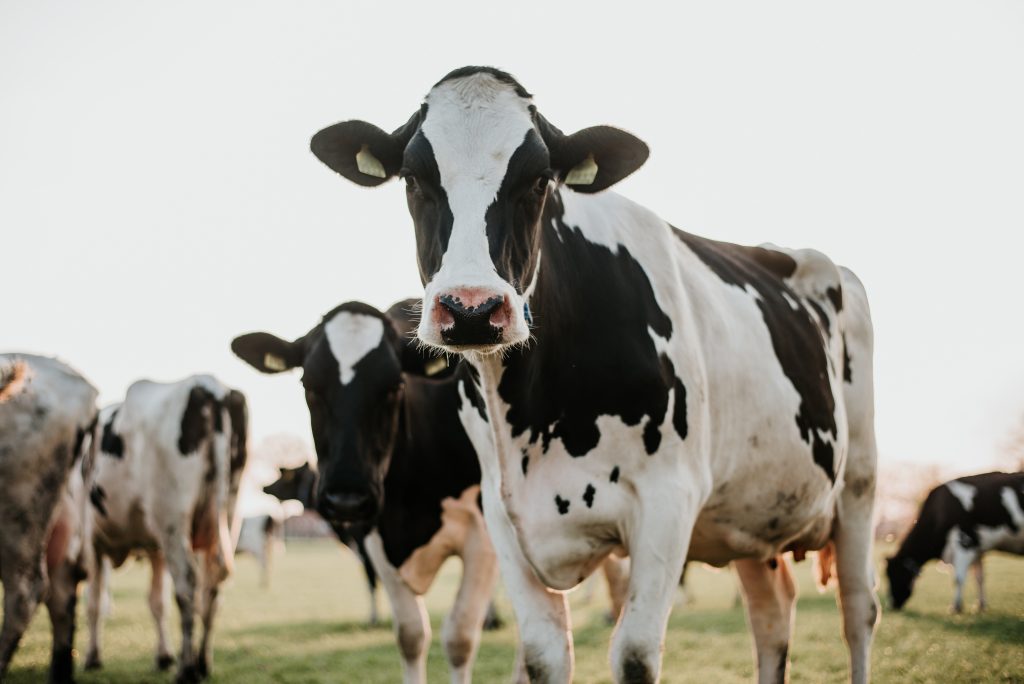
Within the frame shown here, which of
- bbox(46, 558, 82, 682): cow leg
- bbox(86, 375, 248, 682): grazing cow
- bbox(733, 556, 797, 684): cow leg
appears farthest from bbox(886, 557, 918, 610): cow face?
bbox(46, 558, 82, 682): cow leg

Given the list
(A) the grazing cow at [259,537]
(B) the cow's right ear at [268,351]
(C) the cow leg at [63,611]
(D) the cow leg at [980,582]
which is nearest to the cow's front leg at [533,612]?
(B) the cow's right ear at [268,351]

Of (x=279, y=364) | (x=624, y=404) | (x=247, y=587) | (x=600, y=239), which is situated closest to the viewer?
(x=624, y=404)

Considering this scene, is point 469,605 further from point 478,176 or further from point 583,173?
point 478,176

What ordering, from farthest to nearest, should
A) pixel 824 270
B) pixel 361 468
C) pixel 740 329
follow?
pixel 824 270 < pixel 361 468 < pixel 740 329

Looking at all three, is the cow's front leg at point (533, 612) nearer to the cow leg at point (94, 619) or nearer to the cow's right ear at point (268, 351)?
the cow's right ear at point (268, 351)

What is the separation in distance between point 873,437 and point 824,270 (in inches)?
43.7

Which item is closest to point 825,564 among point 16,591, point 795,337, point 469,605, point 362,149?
point 795,337

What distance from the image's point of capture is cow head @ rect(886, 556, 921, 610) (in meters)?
15.3

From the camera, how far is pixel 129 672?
956 cm

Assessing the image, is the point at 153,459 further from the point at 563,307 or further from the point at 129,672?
the point at 563,307

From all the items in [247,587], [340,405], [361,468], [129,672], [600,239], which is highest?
[600,239]

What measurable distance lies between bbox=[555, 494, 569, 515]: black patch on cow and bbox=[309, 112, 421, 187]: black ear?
5.14ft

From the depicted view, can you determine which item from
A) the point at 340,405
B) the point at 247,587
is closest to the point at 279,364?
the point at 340,405

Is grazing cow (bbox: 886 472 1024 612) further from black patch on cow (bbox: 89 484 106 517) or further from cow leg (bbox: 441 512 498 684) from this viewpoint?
black patch on cow (bbox: 89 484 106 517)
